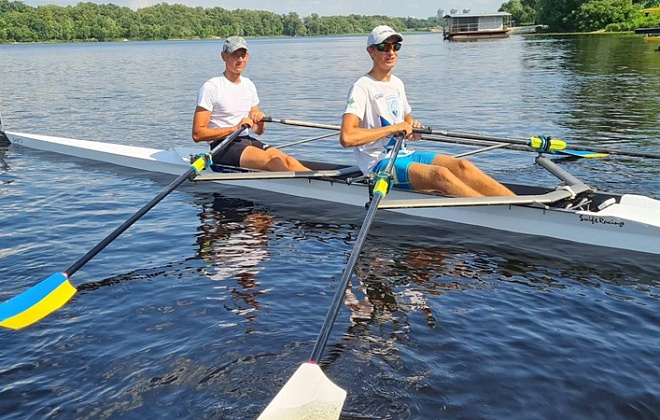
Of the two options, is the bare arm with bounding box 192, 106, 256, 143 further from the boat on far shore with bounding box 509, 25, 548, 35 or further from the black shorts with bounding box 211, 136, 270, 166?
the boat on far shore with bounding box 509, 25, 548, 35

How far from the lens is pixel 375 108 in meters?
6.89

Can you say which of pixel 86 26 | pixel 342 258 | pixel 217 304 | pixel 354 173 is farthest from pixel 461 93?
pixel 86 26

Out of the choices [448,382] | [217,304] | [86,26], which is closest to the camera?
[448,382]

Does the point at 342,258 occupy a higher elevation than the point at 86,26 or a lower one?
lower

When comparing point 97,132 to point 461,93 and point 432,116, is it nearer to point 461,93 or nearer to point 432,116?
point 432,116

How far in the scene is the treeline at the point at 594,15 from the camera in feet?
220

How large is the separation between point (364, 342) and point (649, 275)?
10.5 feet

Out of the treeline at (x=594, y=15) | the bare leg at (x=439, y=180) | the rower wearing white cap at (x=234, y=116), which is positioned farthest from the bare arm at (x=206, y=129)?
the treeline at (x=594, y=15)

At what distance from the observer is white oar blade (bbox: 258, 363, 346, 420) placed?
362cm

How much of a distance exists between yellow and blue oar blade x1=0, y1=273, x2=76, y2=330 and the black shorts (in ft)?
12.0

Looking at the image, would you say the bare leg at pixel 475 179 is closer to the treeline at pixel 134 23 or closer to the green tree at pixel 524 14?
the green tree at pixel 524 14

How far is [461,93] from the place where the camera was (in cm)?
2456

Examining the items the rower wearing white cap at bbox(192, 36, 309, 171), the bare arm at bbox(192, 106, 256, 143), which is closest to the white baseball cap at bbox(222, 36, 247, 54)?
the rower wearing white cap at bbox(192, 36, 309, 171)

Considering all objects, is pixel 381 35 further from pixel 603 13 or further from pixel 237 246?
pixel 603 13
